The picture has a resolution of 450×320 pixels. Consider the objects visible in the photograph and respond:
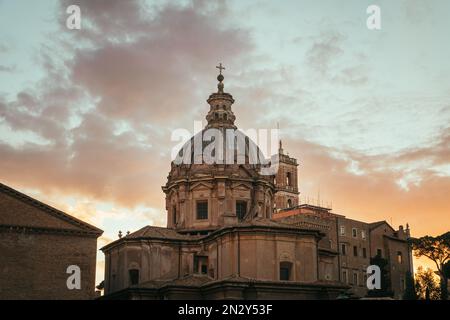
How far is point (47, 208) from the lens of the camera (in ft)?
148

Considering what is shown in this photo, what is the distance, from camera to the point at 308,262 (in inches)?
1918

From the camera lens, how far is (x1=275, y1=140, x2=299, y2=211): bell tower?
105062 mm

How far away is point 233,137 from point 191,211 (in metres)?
7.65

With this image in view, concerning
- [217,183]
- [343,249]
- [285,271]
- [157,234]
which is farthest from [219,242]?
[343,249]

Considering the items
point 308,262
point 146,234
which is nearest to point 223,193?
point 146,234

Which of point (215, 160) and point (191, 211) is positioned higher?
point (215, 160)

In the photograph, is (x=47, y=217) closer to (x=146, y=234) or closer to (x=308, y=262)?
(x=146, y=234)

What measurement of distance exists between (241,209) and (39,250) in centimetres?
1815

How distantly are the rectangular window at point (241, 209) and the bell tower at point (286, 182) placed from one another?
46.9m

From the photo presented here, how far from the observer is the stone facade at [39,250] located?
43500 millimetres

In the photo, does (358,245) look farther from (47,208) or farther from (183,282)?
(47,208)

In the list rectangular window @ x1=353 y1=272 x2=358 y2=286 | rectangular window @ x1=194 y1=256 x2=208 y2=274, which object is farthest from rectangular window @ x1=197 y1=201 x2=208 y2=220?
rectangular window @ x1=353 y1=272 x2=358 y2=286
